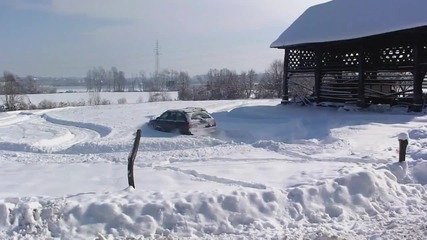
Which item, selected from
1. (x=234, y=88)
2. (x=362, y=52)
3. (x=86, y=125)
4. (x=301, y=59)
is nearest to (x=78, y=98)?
(x=234, y=88)

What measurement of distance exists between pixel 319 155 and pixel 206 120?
287 inches

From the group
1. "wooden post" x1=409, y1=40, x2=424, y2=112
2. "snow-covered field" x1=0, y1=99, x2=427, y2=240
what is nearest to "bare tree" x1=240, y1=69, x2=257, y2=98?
"wooden post" x1=409, y1=40, x2=424, y2=112

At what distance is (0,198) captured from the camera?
7031mm

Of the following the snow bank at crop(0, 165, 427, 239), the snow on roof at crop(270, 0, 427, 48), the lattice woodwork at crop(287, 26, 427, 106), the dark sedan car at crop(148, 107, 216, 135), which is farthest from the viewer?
the lattice woodwork at crop(287, 26, 427, 106)

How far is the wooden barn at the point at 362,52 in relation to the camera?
2036cm

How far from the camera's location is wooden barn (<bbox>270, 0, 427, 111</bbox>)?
20.4m

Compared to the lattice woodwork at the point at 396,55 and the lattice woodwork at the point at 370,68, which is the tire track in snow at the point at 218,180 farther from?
the lattice woodwork at the point at 396,55

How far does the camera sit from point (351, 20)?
24.0 m

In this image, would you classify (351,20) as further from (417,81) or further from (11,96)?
(11,96)

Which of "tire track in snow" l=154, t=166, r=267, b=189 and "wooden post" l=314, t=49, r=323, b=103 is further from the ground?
"wooden post" l=314, t=49, r=323, b=103

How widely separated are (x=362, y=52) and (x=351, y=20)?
262cm

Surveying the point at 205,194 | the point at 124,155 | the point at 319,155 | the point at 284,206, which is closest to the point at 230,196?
the point at 205,194

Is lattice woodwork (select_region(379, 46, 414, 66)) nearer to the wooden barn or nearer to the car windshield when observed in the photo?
the wooden barn

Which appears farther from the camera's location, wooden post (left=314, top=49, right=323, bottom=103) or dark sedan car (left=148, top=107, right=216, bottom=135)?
wooden post (left=314, top=49, right=323, bottom=103)
